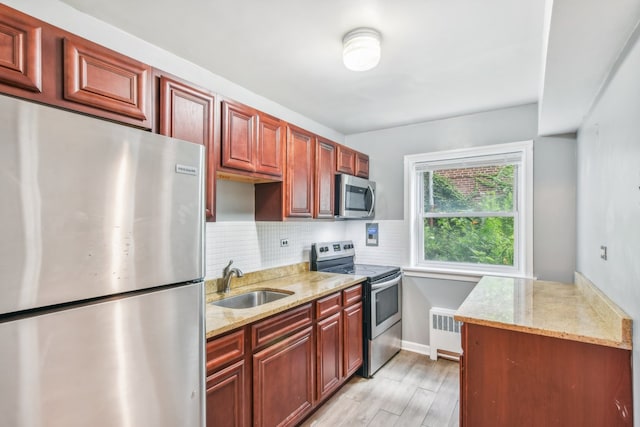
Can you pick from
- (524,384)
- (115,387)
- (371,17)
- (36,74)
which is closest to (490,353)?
(524,384)

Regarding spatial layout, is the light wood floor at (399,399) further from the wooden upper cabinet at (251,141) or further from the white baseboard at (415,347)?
the wooden upper cabinet at (251,141)

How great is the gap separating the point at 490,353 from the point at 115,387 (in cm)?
167

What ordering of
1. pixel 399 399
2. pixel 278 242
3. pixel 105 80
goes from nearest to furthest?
pixel 105 80, pixel 399 399, pixel 278 242

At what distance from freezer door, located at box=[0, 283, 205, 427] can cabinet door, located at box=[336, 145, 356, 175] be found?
7.02 feet

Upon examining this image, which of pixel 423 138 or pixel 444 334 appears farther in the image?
pixel 423 138

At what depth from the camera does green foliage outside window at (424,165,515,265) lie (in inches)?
123

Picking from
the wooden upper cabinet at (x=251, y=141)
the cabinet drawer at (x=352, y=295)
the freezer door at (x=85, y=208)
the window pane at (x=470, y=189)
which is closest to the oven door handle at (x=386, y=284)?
the cabinet drawer at (x=352, y=295)

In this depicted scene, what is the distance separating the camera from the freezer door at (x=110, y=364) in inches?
33.8

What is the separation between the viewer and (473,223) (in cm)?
329

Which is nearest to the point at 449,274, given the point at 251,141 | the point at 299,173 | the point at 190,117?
the point at 299,173

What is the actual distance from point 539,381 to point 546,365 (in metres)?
0.09

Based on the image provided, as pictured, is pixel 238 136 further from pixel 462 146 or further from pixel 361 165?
pixel 462 146

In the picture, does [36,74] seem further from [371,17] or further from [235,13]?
[371,17]

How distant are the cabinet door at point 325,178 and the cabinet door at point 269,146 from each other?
18.7 inches
